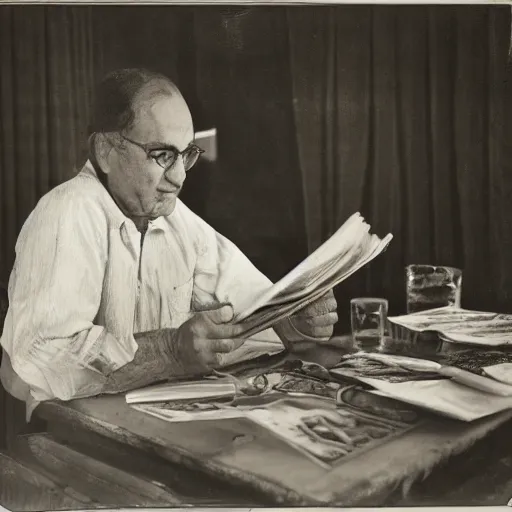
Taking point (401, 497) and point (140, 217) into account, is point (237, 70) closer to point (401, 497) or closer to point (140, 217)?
point (140, 217)

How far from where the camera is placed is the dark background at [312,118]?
1.30 meters

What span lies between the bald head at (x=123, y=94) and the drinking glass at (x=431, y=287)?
0.63 m

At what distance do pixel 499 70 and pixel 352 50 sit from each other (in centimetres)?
33

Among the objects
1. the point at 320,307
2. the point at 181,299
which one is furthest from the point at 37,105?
the point at 320,307

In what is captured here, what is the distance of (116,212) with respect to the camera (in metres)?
1.29

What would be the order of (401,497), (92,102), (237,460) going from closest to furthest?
(237,460) < (401,497) < (92,102)

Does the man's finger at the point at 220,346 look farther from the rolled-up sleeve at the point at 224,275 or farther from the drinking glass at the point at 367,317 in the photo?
the drinking glass at the point at 367,317

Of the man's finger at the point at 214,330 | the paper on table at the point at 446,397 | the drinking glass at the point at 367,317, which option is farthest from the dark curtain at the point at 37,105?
the paper on table at the point at 446,397

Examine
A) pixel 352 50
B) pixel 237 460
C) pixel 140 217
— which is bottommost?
pixel 237 460

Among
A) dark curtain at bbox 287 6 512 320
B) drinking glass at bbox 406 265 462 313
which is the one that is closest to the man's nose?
dark curtain at bbox 287 6 512 320

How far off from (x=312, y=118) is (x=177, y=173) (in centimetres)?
32

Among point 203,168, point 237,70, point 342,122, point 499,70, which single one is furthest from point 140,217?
point 499,70

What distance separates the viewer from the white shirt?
1244 millimetres

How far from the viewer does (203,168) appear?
130 cm
